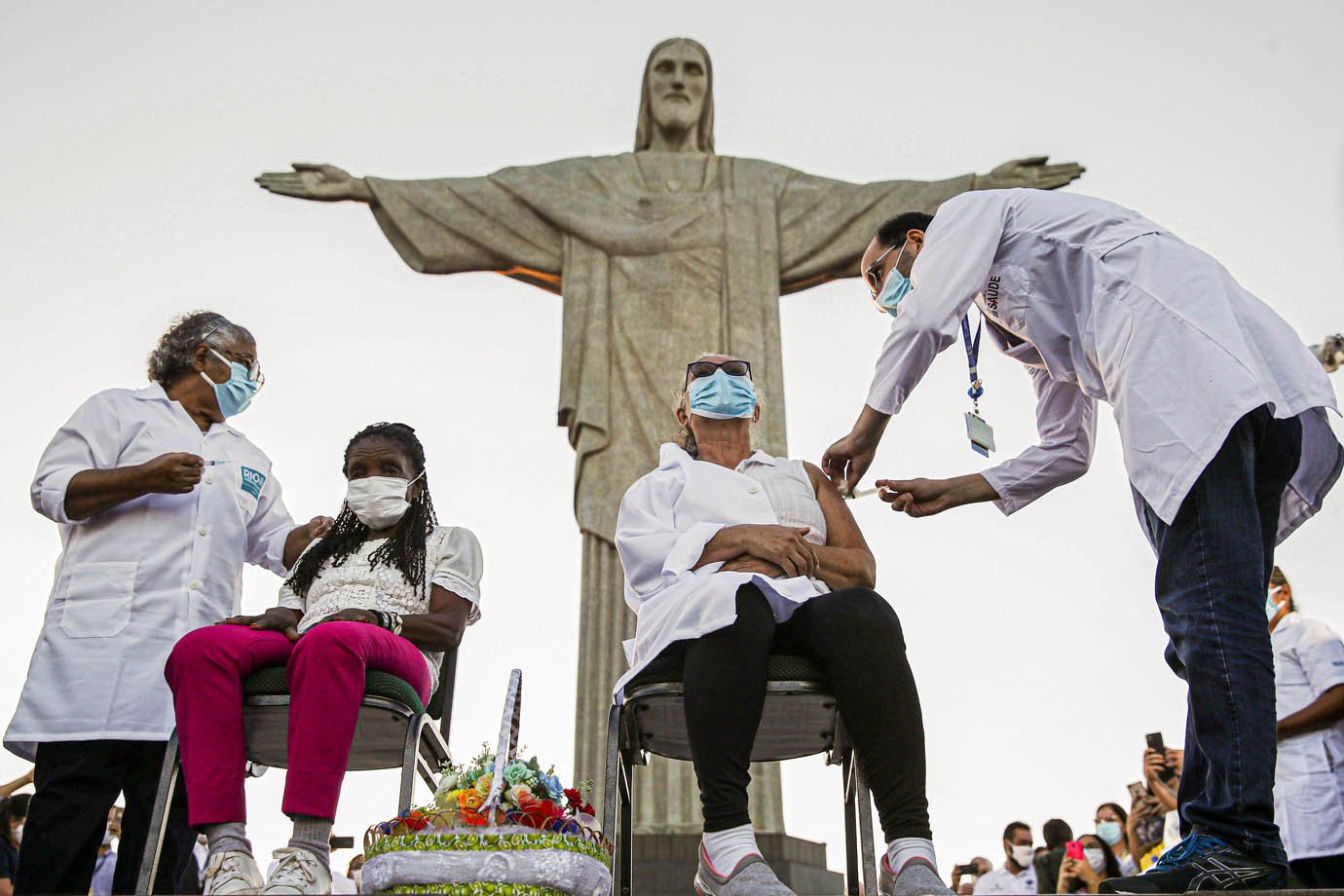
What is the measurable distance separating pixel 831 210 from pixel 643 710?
4335 millimetres

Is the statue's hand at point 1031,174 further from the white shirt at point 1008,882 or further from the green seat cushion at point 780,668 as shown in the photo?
the green seat cushion at point 780,668

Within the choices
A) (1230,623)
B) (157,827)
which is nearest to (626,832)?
(157,827)

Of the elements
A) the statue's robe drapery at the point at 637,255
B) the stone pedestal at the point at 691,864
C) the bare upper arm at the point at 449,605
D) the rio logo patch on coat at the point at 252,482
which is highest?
the statue's robe drapery at the point at 637,255

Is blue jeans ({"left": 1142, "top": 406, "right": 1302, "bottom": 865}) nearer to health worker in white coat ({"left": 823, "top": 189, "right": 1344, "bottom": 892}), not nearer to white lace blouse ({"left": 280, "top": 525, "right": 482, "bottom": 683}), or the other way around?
health worker in white coat ({"left": 823, "top": 189, "right": 1344, "bottom": 892})

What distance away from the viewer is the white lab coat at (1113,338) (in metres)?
2.71

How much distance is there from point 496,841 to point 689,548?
3.19ft

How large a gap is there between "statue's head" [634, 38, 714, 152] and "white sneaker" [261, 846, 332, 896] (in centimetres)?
529

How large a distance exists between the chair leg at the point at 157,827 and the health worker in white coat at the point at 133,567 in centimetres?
37

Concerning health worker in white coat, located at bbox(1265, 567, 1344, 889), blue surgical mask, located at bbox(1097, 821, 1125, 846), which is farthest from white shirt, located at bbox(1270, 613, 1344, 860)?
blue surgical mask, located at bbox(1097, 821, 1125, 846)

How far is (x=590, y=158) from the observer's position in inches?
280

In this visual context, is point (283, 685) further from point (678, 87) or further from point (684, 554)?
point (678, 87)

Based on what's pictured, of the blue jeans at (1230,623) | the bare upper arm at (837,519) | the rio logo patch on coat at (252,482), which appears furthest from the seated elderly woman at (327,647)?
the blue jeans at (1230,623)

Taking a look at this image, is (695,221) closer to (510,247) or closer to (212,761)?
(510,247)

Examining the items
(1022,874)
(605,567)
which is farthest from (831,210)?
(1022,874)
